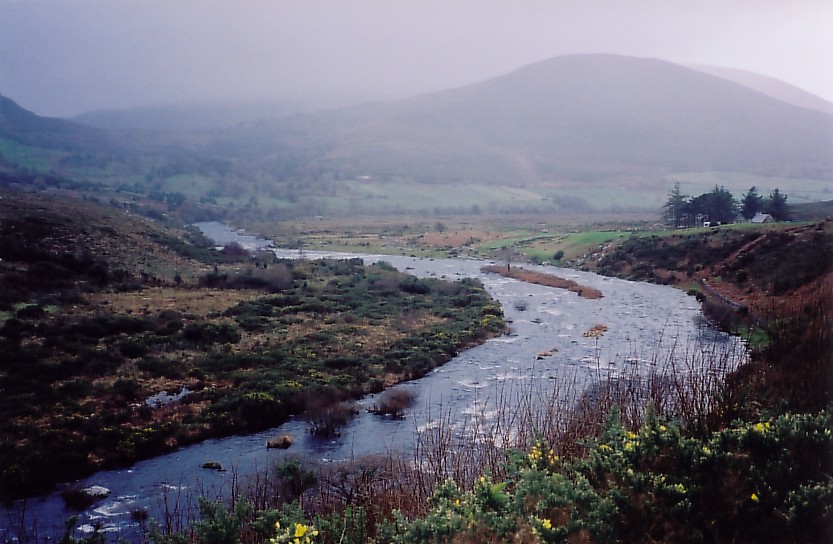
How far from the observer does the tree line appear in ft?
214

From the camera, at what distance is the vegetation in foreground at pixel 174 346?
67.5 feet

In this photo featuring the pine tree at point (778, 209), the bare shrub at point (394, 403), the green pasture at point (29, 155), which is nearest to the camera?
the bare shrub at point (394, 403)

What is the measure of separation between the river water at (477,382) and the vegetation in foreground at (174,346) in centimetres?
125

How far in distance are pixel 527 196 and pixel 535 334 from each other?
505 ft

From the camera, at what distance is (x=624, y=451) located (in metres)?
8.98

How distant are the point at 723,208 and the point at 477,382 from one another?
57.2 meters

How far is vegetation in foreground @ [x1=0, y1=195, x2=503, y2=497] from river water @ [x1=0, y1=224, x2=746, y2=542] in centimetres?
125

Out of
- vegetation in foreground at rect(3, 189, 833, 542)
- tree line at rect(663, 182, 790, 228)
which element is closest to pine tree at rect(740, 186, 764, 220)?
tree line at rect(663, 182, 790, 228)

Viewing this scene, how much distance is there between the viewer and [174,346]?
30406 millimetres

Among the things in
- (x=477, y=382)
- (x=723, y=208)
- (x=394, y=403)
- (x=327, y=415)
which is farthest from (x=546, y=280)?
(x=327, y=415)

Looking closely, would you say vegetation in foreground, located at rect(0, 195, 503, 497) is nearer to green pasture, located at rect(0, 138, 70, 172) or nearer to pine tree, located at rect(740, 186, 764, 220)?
→ pine tree, located at rect(740, 186, 764, 220)

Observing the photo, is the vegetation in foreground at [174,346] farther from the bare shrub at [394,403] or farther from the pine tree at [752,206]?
the pine tree at [752,206]

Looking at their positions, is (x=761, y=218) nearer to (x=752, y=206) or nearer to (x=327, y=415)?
(x=752, y=206)

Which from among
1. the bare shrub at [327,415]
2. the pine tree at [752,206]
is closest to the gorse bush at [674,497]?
the bare shrub at [327,415]
